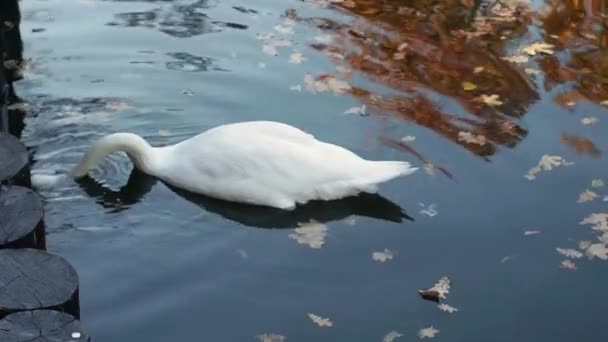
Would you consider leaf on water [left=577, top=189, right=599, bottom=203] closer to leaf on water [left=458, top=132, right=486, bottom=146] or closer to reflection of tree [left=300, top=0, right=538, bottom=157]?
reflection of tree [left=300, top=0, right=538, bottom=157]

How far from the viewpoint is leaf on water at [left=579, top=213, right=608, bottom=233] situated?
5.70 metres

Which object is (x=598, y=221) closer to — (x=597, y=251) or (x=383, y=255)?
(x=597, y=251)

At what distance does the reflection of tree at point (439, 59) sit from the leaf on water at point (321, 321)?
2.04 m

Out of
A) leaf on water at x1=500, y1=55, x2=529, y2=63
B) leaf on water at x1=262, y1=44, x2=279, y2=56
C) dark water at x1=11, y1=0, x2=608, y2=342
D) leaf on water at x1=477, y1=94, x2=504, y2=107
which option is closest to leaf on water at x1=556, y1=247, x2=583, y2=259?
dark water at x1=11, y1=0, x2=608, y2=342

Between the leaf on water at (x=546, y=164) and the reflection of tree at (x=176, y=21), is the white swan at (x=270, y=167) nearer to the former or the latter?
the leaf on water at (x=546, y=164)

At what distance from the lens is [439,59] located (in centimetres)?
788

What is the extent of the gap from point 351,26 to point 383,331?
417cm

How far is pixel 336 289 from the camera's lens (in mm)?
5145

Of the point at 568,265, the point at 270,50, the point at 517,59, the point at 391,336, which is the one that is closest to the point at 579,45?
the point at 517,59

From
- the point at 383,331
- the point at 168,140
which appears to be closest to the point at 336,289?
the point at 383,331

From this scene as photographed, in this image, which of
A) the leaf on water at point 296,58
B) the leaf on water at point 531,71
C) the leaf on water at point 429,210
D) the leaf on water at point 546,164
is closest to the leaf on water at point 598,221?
the leaf on water at point 546,164

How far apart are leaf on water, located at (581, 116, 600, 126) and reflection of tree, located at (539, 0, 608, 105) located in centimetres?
28

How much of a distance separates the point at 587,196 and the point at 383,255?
1.43m

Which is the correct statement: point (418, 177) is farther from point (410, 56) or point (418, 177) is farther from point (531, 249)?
point (410, 56)
